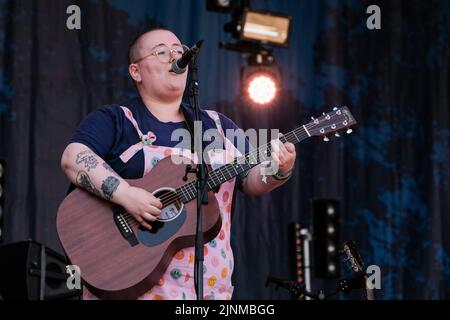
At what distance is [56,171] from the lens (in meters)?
4.95

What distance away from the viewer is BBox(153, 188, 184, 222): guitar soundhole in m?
2.85

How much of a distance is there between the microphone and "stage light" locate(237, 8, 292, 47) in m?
2.46

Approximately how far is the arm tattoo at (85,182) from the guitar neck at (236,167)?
0.33 m

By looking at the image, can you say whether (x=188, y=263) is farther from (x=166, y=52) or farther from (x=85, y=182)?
(x=166, y=52)

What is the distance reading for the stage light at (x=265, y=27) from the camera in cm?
512

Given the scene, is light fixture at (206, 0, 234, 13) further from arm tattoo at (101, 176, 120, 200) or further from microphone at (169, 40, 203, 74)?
arm tattoo at (101, 176, 120, 200)

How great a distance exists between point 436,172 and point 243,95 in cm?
165

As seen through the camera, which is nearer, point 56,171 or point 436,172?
point 56,171

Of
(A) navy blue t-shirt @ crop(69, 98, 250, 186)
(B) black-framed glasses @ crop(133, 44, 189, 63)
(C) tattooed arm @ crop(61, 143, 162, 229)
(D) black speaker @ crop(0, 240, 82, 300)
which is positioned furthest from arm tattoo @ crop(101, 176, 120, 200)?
(D) black speaker @ crop(0, 240, 82, 300)

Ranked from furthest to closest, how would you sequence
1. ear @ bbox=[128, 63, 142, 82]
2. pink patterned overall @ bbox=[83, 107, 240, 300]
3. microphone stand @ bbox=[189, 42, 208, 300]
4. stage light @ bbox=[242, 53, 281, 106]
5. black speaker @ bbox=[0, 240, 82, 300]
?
1. stage light @ bbox=[242, 53, 281, 106]
2. black speaker @ bbox=[0, 240, 82, 300]
3. ear @ bbox=[128, 63, 142, 82]
4. pink patterned overall @ bbox=[83, 107, 240, 300]
5. microphone stand @ bbox=[189, 42, 208, 300]

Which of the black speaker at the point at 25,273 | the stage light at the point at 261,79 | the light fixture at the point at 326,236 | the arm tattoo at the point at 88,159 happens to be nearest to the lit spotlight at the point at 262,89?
the stage light at the point at 261,79

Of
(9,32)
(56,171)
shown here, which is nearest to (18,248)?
(56,171)

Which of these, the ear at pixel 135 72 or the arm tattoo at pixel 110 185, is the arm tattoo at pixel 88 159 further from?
the ear at pixel 135 72
